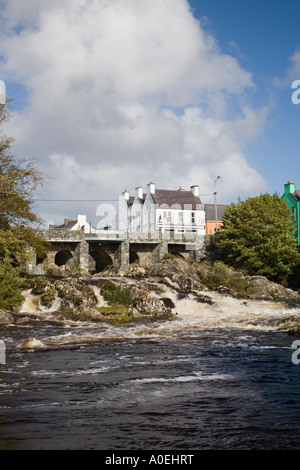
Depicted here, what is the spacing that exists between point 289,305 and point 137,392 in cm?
2808

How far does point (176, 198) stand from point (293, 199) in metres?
19.8

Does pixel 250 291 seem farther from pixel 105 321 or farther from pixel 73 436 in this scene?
pixel 73 436

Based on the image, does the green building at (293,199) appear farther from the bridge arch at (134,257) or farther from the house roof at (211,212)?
the bridge arch at (134,257)

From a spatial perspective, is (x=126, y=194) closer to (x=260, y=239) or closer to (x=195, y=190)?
(x=195, y=190)

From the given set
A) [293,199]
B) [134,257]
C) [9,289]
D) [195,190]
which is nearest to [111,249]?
[134,257]

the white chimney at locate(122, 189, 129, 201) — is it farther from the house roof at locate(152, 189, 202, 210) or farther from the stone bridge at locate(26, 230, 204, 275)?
the stone bridge at locate(26, 230, 204, 275)

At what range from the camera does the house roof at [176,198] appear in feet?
245

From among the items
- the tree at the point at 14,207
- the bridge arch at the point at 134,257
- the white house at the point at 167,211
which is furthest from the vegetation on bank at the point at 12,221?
the white house at the point at 167,211

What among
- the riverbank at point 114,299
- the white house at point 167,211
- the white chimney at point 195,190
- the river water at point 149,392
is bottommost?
the river water at point 149,392

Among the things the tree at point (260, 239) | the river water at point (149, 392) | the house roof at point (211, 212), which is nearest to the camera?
the river water at point (149, 392)

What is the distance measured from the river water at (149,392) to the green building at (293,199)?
49.4 meters

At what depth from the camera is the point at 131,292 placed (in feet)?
105

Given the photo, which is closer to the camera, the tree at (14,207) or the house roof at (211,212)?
the tree at (14,207)
